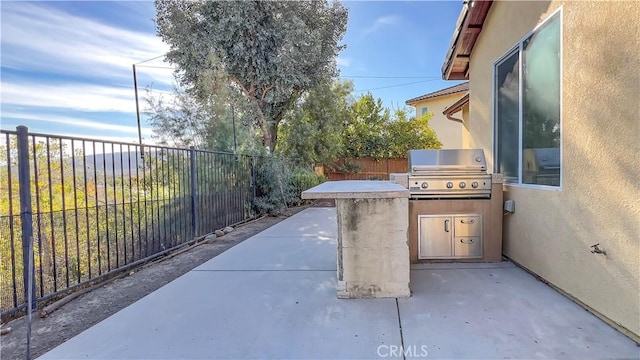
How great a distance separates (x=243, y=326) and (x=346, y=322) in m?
0.83

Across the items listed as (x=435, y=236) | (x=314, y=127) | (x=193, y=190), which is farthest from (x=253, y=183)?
(x=314, y=127)

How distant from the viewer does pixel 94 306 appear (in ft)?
10.0

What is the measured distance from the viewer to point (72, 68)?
21.3 feet

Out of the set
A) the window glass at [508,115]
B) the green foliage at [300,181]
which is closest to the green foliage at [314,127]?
the green foliage at [300,181]

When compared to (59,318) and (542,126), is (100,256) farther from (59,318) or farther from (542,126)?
(542,126)

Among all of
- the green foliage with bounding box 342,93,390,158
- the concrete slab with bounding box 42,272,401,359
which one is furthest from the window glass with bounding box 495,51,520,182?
the green foliage with bounding box 342,93,390,158

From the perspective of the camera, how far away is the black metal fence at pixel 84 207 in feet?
9.06

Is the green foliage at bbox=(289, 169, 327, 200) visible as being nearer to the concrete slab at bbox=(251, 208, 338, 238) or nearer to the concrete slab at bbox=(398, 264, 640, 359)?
the concrete slab at bbox=(251, 208, 338, 238)

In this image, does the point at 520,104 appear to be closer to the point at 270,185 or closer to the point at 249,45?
the point at 270,185

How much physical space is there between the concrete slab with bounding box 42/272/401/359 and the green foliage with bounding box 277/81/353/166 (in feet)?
31.5

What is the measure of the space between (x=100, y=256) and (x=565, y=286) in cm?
483

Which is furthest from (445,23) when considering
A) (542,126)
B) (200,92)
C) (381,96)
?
(542,126)

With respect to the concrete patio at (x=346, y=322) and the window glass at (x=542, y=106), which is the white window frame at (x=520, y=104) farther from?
the concrete patio at (x=346, y=322)

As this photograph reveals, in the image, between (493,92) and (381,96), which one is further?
(381,96)
